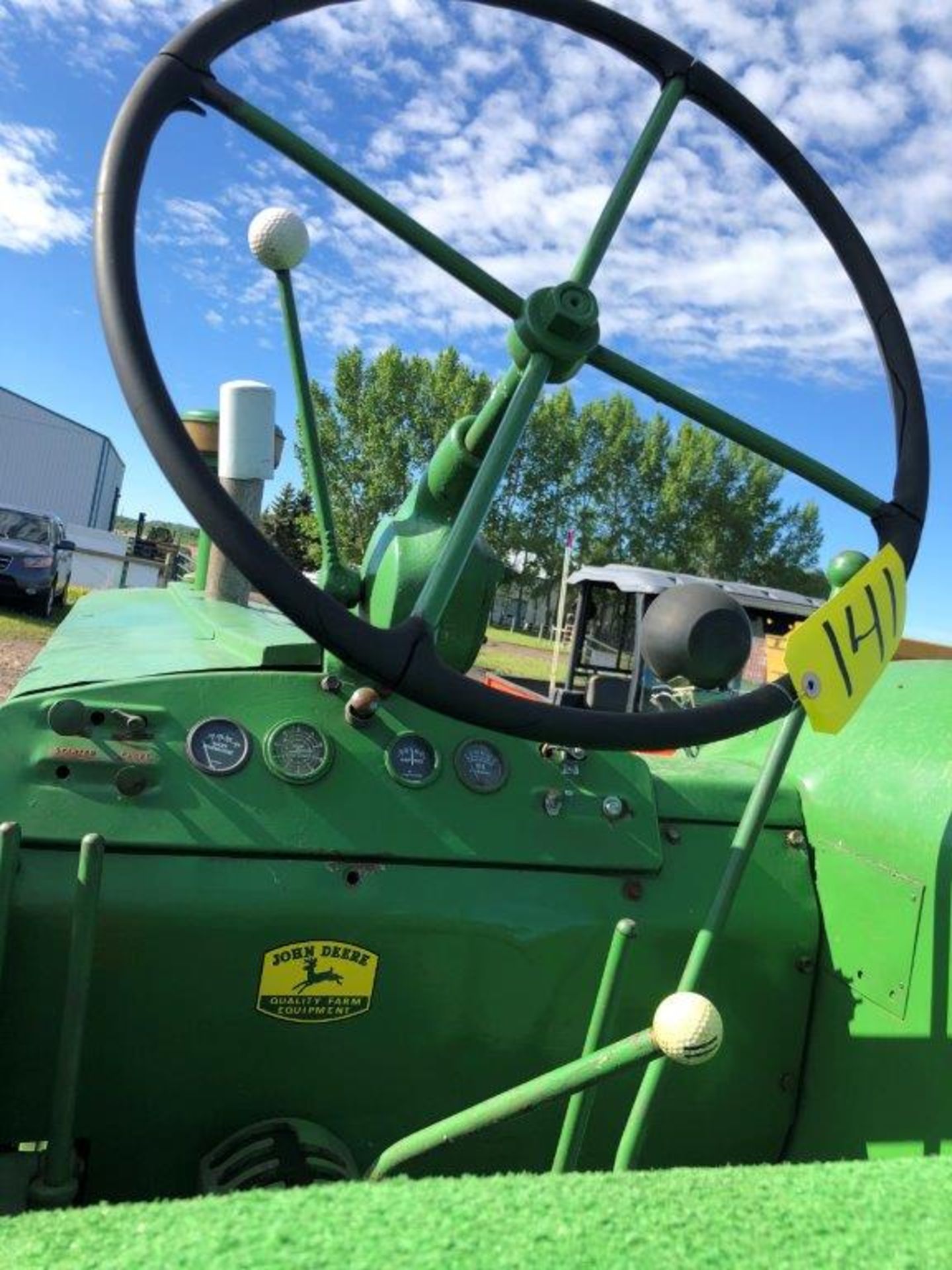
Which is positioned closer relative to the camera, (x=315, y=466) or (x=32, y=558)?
(x=315, y=466)

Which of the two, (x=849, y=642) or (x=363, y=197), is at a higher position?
(x=363, y=197)

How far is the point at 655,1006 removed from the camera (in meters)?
1.59

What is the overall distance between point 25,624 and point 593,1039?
38.2 ft

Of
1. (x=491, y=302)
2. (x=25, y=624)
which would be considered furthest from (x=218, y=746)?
(x=25, y=624)

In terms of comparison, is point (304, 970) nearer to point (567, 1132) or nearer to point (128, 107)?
point (567, 1132)

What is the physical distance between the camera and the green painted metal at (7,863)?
3.90 ft

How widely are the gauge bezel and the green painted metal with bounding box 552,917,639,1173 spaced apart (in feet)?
1.22

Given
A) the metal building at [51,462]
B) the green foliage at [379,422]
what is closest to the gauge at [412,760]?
the green foliage at [379,422]

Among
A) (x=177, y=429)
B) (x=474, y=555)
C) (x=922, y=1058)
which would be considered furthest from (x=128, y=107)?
Result: (x=922, y=1058)

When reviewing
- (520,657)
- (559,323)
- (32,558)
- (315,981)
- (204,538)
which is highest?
(559,323)

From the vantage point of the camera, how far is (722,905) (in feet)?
4.30

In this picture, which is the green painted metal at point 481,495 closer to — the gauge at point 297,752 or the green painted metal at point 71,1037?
the gauge at point 297,752

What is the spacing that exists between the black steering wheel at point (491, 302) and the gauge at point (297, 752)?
1.42 ft

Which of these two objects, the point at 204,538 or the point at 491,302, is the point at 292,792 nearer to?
the point at 491,302
